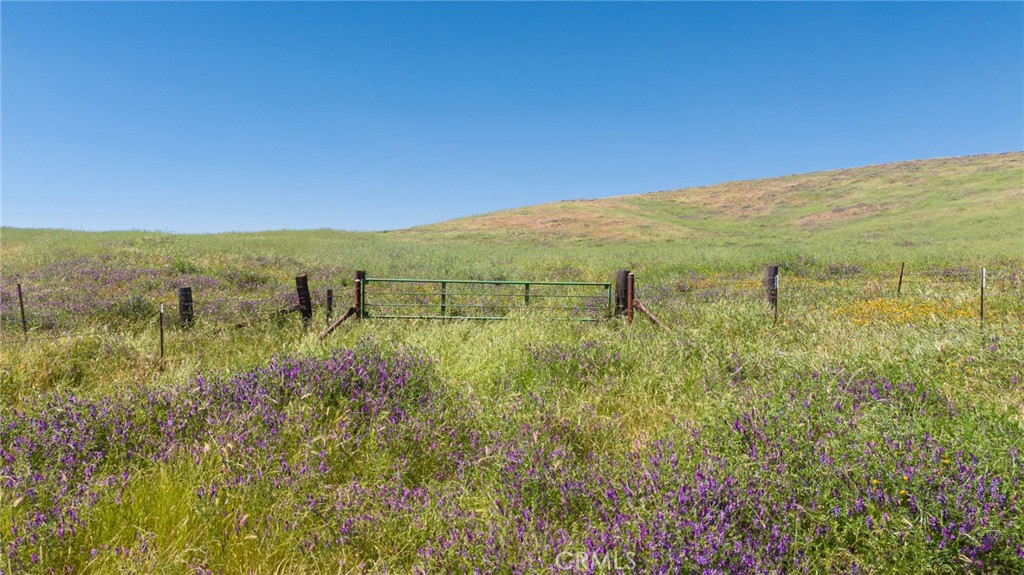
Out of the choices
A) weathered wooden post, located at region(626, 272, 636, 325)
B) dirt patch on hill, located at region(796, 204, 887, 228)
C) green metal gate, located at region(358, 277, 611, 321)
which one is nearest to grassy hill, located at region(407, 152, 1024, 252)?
dirt patch on hill, located at region(796, 204, 887, 228)

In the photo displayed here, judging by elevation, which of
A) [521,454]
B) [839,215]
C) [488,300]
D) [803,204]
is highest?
[803,204]

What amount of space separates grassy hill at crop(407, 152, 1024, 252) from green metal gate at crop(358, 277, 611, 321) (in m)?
25.1

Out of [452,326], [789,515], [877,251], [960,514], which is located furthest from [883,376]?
[877,251]

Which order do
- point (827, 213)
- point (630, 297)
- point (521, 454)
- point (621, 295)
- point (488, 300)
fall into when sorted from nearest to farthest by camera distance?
point (521, 454), point (630, 297), point (621, 295), point (488, 300), point (827, 213)

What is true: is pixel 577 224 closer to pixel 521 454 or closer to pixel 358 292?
pixel 358 292

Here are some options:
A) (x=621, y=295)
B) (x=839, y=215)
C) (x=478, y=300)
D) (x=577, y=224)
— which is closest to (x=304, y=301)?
(x=478, y=300)

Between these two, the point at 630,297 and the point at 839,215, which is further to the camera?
the point at 839,215

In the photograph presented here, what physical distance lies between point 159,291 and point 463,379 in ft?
43.0

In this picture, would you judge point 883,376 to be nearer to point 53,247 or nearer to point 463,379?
point 463,379

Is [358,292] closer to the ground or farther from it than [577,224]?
closer to the ground

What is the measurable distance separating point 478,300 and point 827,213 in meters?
56.6

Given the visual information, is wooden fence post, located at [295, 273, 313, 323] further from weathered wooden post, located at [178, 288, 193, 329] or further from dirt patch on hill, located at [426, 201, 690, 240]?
dirt patch on hill, located at [426, 201, 690, 240]

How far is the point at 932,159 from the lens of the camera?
85375 millimetres

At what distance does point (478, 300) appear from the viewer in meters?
14.2
